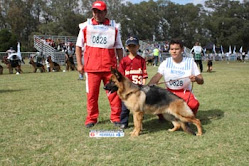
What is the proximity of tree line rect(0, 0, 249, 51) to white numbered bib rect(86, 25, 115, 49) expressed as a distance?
48.9 metres

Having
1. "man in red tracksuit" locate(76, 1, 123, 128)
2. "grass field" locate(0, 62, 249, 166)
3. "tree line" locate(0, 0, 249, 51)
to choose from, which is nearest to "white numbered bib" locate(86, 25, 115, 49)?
"man in red tracksuit" locate(76, 1, 123, 128)

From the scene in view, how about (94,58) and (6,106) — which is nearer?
(94,58)

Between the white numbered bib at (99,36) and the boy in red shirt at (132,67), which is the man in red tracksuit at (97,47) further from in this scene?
the boy in red shirt at (132,67)

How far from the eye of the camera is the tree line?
2199 inches

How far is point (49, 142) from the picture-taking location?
417 cm

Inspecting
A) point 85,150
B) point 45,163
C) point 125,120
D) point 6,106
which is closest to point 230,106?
point 125,120

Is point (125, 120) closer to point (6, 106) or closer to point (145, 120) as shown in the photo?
point (145, 120)

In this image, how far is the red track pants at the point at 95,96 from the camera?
4945mm

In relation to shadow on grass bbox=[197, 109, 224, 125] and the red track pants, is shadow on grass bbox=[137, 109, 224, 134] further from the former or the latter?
the red track pants

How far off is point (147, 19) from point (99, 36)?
63.8 meters

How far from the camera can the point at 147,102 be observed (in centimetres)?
451

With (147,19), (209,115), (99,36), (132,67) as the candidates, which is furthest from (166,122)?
(147,19)

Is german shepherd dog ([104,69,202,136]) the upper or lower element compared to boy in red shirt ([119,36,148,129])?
lower

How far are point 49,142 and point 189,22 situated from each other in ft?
222
